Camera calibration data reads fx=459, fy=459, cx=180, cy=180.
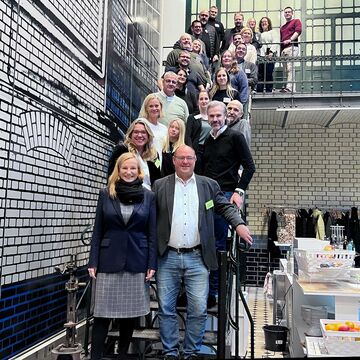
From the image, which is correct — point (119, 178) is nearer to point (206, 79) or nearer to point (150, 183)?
point (150, 183)

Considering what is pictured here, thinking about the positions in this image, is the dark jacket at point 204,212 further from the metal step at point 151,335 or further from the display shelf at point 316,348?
the display shelf at point 316,348

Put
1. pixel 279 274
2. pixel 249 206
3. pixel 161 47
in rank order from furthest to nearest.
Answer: pixel 249 206
pixel 161 47
pixel 279 274

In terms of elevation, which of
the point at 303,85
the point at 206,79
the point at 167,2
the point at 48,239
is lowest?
the point at 48,239

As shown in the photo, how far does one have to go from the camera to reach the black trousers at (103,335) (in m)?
2.95

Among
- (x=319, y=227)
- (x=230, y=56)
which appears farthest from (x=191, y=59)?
(x=319, y=227)

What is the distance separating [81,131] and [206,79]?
7.13 feet

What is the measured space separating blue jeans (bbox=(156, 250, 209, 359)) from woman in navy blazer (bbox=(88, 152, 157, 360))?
11 centimetres

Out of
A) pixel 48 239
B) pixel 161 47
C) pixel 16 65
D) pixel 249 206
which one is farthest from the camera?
pixel 249 206

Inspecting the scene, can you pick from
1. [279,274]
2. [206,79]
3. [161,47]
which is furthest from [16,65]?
[161,47]

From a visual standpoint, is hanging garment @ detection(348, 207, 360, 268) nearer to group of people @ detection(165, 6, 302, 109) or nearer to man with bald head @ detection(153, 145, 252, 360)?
group of people @ detection(165, 6, 302, 109)

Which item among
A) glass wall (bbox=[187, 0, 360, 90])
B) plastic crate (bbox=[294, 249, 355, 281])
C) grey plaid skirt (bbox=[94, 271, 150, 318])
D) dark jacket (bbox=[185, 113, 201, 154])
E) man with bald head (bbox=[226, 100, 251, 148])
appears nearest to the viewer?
grey plaid skirt (bbox=[94, 271, 150, 318])

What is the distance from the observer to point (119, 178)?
3061 millimetres

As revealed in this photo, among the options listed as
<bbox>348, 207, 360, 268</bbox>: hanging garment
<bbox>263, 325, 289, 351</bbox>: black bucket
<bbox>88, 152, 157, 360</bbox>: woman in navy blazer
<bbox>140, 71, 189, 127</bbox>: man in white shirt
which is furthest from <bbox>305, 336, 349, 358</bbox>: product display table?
<bbox>348, 207, 360, 268</bbox>: hanging garment

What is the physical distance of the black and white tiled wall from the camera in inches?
133
